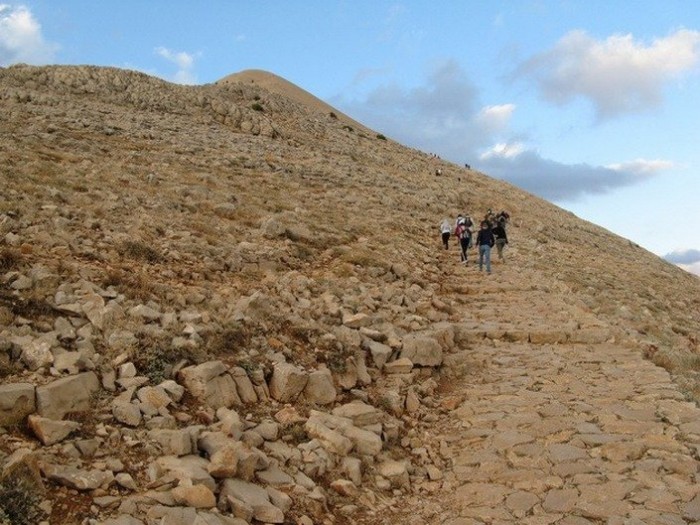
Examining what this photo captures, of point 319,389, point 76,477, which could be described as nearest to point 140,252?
point 319,389

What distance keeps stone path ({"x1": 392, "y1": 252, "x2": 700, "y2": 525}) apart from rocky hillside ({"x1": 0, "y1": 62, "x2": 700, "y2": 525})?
271mm

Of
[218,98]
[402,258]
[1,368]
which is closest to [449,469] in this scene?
[1,368]

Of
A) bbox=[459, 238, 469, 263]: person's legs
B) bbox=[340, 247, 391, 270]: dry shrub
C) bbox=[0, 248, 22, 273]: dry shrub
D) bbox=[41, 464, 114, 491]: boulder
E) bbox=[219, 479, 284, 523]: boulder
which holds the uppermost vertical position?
bbox=[459, 238, 469, 263]: person's legs

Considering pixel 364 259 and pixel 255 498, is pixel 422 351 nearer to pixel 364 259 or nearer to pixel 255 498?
pixel 255 498

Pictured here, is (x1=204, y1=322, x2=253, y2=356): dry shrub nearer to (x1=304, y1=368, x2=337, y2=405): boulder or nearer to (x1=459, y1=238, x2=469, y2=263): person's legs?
(x1=304, y1=368, x2=337, y2=405): boulder

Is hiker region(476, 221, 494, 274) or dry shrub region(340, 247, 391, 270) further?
hiker region(476, 221, 494, 274)

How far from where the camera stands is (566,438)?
828 centimetres

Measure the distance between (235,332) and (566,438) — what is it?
497cm

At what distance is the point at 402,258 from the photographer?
60.6 feet

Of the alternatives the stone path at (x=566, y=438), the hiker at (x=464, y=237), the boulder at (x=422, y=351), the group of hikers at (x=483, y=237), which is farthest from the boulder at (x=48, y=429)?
the hiker at (x=464, y=237)

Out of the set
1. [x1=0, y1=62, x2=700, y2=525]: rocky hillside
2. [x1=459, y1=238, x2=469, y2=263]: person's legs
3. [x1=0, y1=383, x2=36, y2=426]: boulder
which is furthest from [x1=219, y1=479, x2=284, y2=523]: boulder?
[x1=459, y1=238, x2=469, y2=263]: person's legs

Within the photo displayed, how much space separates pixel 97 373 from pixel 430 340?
6020 mm

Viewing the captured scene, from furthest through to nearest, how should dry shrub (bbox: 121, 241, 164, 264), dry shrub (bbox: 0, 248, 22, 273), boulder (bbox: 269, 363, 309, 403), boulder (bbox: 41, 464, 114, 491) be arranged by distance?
1. dry shrub (bbox: 121, 241, 164, 264)
2. dry shrub (bbox: 0, 248, 22, 273)
3. boulder (bbox: 269, 363, 309, 403)
4. boulder (bbox: 41, 464, 114, 491)

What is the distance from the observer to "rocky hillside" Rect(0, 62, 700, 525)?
231 inches
